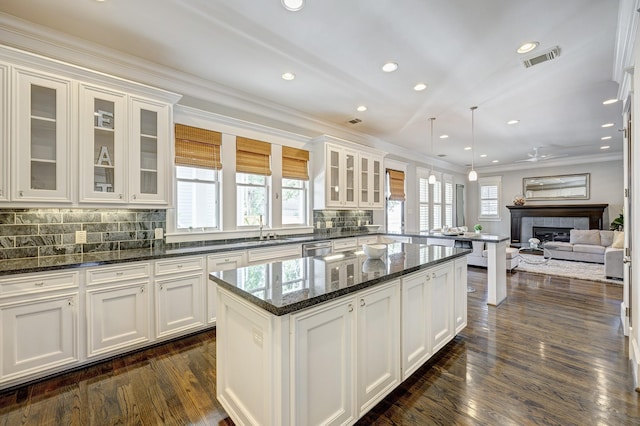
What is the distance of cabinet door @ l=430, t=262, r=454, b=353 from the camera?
245 cm

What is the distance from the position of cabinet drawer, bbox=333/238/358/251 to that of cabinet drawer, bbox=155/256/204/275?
Answer: 217 centimetres

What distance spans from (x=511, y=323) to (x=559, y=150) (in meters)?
6.62

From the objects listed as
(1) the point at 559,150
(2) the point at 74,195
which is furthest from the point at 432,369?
(1) the point at 559,150

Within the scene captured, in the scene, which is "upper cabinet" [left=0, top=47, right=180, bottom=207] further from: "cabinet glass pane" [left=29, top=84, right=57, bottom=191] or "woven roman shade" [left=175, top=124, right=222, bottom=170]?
"woven roman shade" [left=175, top=124, right=222, bottom=170]

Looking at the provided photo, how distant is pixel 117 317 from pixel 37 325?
52 centimetres

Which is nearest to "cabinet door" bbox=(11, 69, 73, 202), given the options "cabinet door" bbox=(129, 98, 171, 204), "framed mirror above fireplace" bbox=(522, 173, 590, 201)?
"cabinet door" bbox=(129, 98, 171, 204)

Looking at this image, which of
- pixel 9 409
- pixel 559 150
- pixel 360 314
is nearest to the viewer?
pixel 360 314

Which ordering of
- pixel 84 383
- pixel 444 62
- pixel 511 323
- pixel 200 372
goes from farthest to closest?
pixel 511 323
pixel 444 62
pixel 200 372
pixel 84 383

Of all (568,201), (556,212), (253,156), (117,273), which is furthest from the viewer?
(568,201)

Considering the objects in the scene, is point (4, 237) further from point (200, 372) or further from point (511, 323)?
point (511, 323)

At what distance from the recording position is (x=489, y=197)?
10.0m

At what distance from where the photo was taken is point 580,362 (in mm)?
2496

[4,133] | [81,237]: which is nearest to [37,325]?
[81,237]

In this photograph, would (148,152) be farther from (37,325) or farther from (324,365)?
(324,365)
